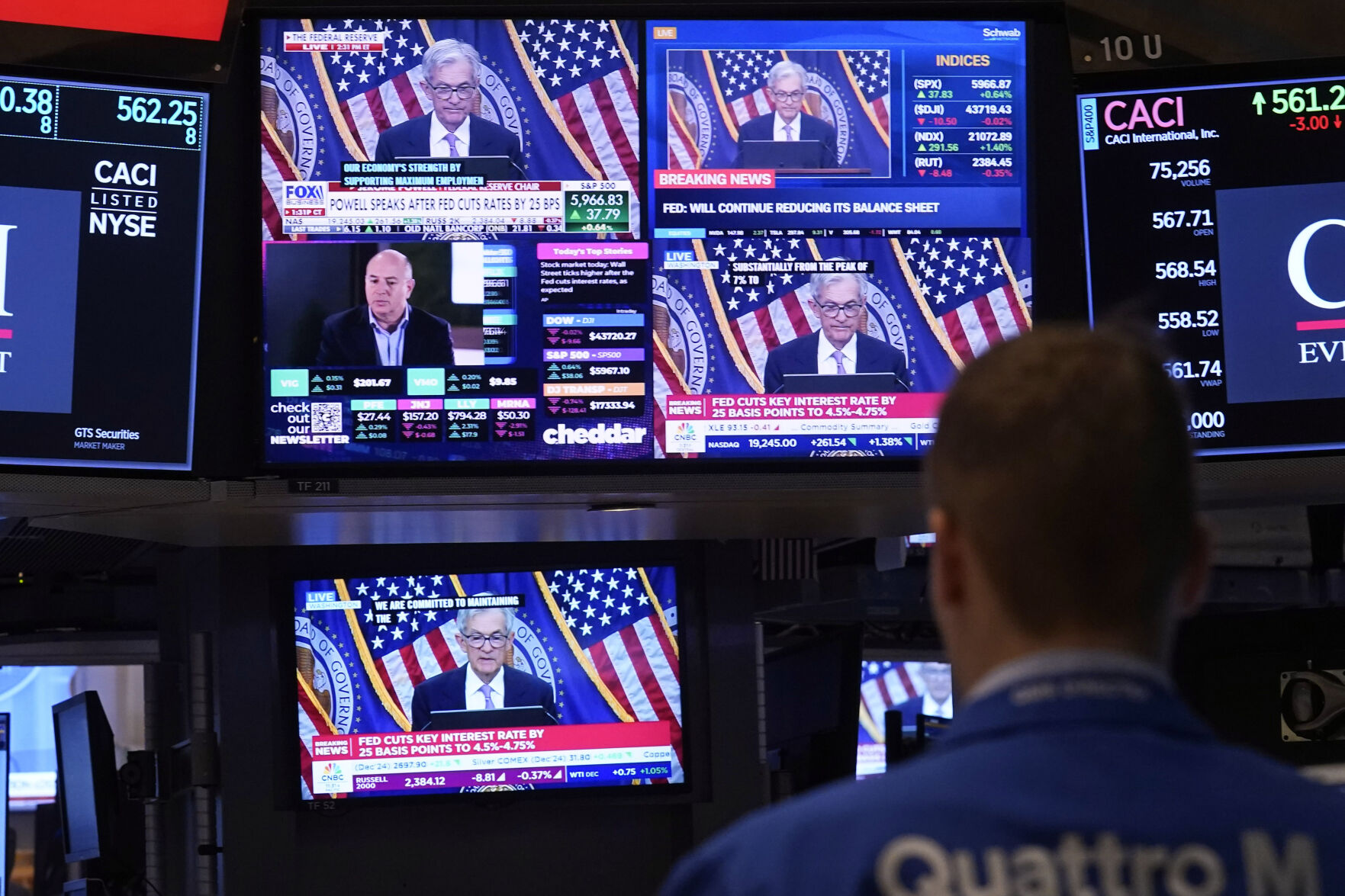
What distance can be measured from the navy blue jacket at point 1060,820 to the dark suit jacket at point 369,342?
2.21 metres

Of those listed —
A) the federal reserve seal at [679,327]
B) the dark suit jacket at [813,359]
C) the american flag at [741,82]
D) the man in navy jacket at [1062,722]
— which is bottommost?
the man in navy jacket at [1062,722]

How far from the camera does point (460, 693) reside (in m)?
3.89

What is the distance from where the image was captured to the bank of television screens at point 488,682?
151 inches

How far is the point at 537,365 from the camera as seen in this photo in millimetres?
3066

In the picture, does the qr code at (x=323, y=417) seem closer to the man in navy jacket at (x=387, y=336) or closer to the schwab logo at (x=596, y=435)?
the man in navy jacket at (x=387, y=336)

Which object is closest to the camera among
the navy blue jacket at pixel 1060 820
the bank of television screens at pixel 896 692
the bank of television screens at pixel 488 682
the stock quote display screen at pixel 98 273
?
the navy blue jacket at pixel 1060 820

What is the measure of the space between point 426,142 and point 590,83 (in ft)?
1.10

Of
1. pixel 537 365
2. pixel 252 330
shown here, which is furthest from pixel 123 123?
pixel 537 365

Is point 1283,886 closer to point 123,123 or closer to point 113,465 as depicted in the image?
point 113,465

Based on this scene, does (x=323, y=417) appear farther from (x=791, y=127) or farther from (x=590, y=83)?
Result: (x=791, y=127)

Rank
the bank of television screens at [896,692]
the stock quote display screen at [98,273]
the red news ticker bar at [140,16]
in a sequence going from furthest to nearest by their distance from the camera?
1. the bank of television screens at [896,692]
2. the red news ticker bar at [140,16]
3. the stock quote display screen at [98,273]

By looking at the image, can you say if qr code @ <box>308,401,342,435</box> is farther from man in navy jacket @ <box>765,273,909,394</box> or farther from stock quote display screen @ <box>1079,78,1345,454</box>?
stock quote display screen @ <box>1079,78,1345,454</box>

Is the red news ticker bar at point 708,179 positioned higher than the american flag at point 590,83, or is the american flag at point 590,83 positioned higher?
the american flag at point 590,83

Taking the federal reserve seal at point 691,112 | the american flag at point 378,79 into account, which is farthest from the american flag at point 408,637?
the federal reserve seal at point 691,112
